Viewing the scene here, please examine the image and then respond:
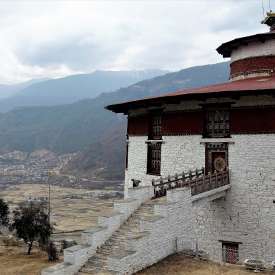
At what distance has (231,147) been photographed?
21.2 m

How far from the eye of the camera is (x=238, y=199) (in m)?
21.0

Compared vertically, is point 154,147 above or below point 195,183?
above

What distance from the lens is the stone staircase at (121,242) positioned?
15.5 meters

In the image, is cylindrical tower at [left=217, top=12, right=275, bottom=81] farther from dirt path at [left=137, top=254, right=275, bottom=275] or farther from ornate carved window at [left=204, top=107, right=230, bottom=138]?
dirt path at [left=137, top=254, right=275, bottom=275]

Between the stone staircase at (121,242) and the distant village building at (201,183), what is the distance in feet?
0.14

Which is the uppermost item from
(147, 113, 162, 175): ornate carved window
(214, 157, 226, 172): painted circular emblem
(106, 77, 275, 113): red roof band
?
(106, 77, 275, 113): red roof band

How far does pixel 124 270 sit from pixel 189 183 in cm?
543

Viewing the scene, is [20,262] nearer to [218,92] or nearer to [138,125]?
[138,125]

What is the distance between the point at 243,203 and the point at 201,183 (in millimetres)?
3064

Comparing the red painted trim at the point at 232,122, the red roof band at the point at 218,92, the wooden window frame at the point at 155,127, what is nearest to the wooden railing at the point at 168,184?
the red painted trim at the point at 232,122

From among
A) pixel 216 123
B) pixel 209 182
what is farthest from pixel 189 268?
pixel 216 123

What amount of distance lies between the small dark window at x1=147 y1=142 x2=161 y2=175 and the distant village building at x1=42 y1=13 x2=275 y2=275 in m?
0.06

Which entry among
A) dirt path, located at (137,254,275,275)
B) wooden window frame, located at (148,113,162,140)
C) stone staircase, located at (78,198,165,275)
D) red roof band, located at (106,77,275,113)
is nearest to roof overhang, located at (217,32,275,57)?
red roof band, located at (106,77,275,113)

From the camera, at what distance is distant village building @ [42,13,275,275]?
16.3 metres
